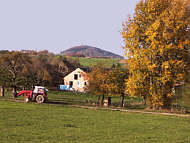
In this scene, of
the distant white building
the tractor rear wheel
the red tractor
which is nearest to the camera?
Result: the tractor rear wheel

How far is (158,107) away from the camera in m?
36.3

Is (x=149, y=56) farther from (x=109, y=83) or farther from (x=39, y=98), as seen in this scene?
(x=39, y=98)

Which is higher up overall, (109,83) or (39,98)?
(109,83)

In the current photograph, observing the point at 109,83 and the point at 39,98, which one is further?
the point at 109,83

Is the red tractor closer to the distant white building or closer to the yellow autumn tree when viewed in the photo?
the yellow autumn tree

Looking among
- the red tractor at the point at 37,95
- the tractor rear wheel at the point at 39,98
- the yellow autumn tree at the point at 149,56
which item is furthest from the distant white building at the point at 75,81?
the yellow autumn tree at the point at 149,56

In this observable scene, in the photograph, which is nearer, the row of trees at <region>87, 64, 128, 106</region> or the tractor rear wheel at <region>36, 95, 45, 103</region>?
the tractor rear wheel at <region>36, 95, 45, 103</region>

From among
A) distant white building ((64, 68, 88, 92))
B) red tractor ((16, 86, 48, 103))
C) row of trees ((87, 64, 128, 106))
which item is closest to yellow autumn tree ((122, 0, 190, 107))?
row of trees ((87, 64, 128, 106))

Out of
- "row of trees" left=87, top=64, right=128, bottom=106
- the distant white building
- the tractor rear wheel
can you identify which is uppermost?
the distant white building

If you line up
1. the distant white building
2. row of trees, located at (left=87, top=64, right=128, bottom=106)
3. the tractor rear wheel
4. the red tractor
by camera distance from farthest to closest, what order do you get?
the distant white building
row of trees, located at (left=87, top=64, right=128, bottom=106)
the red tractor
the tractor rear wheel

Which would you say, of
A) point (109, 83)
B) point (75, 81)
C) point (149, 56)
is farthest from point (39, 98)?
point (75, 81)

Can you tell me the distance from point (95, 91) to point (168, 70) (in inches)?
656

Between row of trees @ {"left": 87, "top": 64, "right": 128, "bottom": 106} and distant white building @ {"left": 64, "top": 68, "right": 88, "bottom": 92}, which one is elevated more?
distant white building @ {"left": 64, "top": 68, "right": 88, "bottom": 92}

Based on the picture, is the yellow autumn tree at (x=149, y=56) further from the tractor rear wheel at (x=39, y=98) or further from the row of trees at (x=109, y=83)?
the tractor rear wheel at (x=39, y=98)
